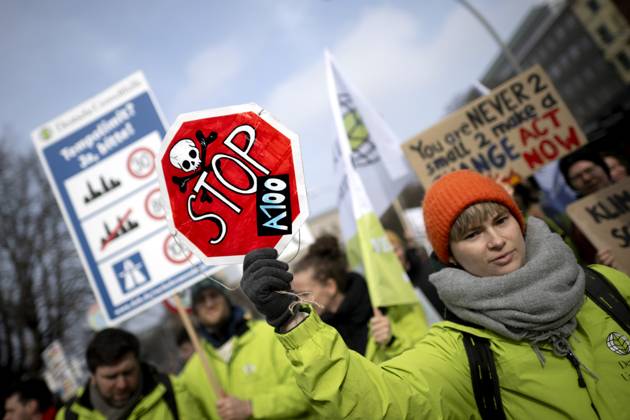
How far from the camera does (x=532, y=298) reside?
1.46m

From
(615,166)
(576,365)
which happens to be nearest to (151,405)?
(576,365)

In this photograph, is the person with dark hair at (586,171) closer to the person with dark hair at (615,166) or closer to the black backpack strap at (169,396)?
the person with dark hair at (615,166)

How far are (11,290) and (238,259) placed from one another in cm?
1721

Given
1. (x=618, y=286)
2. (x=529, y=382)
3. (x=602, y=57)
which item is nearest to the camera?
(x=529, y=382)

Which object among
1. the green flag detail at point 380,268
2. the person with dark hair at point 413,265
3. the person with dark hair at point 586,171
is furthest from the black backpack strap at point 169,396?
the person with dark hair at point 586,171

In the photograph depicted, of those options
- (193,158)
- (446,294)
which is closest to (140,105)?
(193,158)

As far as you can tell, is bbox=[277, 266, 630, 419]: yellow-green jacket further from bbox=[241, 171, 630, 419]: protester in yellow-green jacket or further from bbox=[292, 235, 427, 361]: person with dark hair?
bbox=[292, 235, 427, 361]: person with dark hair

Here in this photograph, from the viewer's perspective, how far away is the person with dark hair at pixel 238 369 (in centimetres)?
259

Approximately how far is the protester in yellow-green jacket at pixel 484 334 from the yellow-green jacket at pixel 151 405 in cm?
211

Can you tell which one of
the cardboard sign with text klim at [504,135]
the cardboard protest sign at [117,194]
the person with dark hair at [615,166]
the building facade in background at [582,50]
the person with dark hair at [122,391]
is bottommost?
the person with dark hair at [615,166]

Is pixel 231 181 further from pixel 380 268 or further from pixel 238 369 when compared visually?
pixel 238 369

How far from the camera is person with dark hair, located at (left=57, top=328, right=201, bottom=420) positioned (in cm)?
288

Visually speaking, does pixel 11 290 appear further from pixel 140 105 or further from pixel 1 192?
pixel 140 105

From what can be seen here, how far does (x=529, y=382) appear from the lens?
4.63ft
